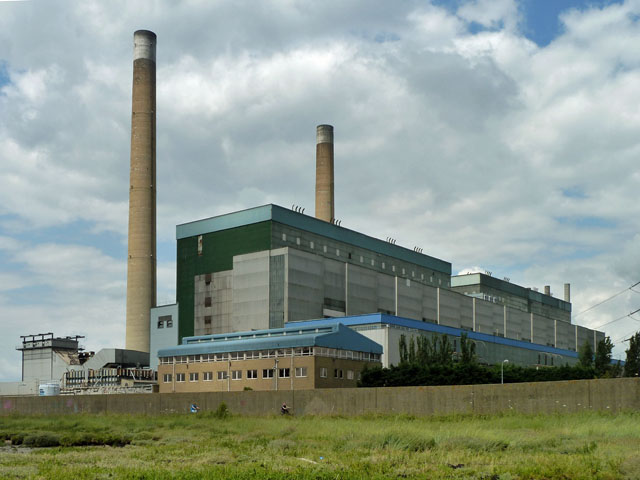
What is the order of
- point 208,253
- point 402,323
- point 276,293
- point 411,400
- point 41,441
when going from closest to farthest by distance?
point 41,441 → point 411,400 → point 402,323 → point 276,293 → point 208,253

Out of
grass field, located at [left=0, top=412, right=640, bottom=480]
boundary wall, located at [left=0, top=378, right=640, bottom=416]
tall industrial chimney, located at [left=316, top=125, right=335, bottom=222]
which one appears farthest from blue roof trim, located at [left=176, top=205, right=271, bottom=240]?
grass field, located at [left=0, top=412, right=640, bottom=480]

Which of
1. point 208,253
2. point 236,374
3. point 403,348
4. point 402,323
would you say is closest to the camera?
point 236,374

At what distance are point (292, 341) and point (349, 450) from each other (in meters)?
46.1

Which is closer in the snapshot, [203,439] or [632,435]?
[632,435]

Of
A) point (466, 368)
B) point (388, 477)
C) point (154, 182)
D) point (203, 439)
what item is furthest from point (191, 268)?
point (388, 477)

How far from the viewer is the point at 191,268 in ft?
340

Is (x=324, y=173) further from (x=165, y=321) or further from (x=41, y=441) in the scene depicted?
(x=41, y=441)

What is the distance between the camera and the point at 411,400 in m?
46.6

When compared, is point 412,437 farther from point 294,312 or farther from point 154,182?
point 154,182

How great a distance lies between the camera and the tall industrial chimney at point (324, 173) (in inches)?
4469

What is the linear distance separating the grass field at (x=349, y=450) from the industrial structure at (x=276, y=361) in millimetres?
28002

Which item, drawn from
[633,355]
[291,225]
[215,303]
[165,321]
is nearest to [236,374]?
[215,303]

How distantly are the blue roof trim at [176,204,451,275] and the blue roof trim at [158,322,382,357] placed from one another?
675 inches

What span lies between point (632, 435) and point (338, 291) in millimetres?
71206
